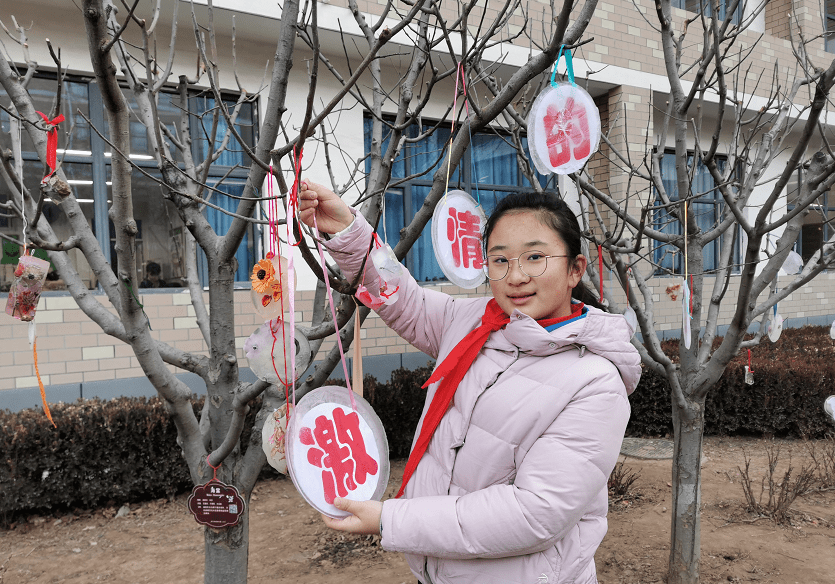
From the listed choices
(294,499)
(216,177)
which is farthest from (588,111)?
(216,177)

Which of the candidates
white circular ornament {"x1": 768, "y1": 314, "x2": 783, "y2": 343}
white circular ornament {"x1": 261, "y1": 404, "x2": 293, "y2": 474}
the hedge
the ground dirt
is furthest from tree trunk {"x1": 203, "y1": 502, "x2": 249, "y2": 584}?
white circular ornament {"x1": 768, "y1": 314, "x2": 783, "y2": 343}

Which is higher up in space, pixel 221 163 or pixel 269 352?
pixel 221 163

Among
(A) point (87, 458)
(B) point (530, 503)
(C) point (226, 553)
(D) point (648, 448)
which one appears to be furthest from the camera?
(D) point (648, 448)

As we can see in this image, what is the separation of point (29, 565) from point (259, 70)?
15.9 feet

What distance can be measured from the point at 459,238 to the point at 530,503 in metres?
1.04

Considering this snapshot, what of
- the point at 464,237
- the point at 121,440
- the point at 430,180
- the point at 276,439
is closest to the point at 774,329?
the point at 464,237

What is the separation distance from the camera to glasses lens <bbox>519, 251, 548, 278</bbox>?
1.35 metres

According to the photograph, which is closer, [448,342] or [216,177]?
[448,342]

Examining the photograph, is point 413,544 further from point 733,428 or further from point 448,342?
point 733,428

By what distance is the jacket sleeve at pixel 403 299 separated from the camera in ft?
4.47

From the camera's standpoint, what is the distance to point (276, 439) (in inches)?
62.2

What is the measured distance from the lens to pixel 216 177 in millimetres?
6117

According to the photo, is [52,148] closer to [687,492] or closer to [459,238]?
[459,238]

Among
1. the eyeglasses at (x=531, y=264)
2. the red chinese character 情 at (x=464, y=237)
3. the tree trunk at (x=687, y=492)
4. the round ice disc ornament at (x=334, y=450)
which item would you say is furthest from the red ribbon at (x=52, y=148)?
the tree trunk at (x=687, y=492)
